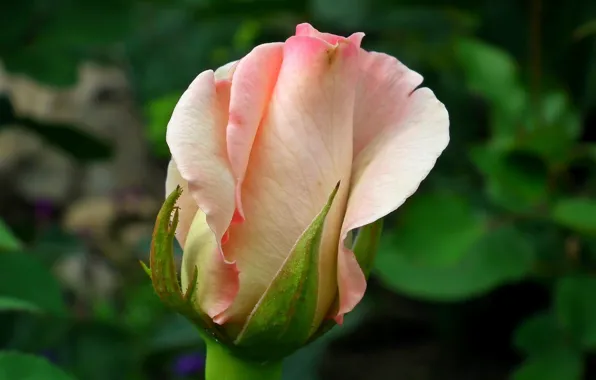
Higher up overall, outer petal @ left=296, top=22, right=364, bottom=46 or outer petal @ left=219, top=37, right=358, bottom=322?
outer petal @ left=296, top=22, right=364, bottom=46

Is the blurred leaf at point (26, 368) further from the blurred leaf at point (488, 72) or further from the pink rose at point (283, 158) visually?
the blurred leaf at point (488, 72)

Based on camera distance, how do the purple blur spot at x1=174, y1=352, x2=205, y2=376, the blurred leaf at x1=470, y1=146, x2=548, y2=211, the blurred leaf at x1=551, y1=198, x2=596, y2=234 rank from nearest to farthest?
the blurred leaf at x1=551, y1=198, x2=596, y2=234
the blurred leaf at x1=470, y1=146, x2=548, y2=211
the purple blur spot at x1=174, y1=352, x2=205, y2=376

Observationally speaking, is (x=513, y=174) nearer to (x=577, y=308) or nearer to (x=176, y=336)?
(x=577, y=308)

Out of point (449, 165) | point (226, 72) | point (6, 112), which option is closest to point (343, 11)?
point (449, 165)

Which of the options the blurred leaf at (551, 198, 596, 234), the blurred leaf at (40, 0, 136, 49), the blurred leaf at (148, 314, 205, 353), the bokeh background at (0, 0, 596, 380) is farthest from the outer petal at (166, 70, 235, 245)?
the blurred leaf at (40, 0, 136, 49)

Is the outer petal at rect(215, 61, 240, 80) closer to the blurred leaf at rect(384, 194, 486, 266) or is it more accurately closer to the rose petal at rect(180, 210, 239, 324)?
the rose petal at rect(180, 210, 239, 324)

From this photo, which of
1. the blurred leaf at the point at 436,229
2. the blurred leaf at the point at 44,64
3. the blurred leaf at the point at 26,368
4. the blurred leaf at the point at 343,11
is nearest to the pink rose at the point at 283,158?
the blurred leaf at the point at 26,368

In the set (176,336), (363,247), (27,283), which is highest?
(363,247)
